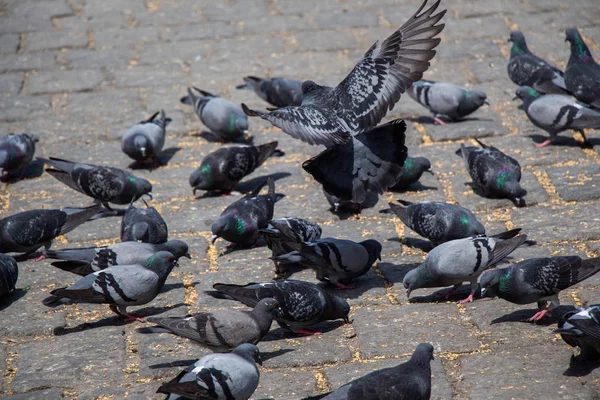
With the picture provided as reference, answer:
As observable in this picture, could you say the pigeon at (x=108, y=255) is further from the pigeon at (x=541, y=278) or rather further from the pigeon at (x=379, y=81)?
the pigeon at (x=541, y=278)

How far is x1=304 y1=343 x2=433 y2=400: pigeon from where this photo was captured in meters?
4.09

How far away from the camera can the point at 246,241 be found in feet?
21.3

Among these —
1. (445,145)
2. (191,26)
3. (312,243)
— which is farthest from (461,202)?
(191,26)

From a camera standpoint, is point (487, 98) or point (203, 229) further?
point (487, 98)

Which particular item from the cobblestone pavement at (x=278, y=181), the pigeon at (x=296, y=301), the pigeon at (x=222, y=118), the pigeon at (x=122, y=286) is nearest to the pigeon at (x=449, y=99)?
Answer: the cobblestone pavement at (x=278, y=181)

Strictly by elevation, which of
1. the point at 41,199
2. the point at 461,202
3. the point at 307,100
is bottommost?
the point at 41,199

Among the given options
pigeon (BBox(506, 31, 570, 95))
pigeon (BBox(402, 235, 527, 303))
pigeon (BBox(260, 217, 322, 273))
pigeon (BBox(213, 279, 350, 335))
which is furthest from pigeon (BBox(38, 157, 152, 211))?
pigeon (BBox(506, 31, 570, 95))

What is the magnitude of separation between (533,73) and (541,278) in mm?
4067

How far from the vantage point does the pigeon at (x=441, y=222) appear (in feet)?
19.8

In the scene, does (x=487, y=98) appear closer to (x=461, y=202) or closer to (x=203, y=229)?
(x=461, y=202)

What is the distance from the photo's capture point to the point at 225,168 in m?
7.26

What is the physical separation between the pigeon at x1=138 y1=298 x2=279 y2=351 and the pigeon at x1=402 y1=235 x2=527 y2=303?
106 cm

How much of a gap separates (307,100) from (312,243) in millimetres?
1107

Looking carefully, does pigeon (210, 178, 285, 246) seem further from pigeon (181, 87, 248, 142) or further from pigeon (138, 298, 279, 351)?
pigeon (181, 87, 248, 142)
